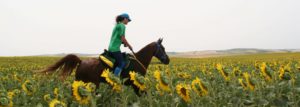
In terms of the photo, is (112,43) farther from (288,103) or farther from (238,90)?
(288,103)

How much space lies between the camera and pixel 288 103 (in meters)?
7.69

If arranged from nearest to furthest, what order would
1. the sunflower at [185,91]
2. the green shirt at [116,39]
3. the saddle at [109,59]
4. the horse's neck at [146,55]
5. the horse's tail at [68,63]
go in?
the sunflower at [185,91], the green shirt at [116,39], the saddle at [109,59], the horse's tail at [68,63], the horse's neck at [146,55]

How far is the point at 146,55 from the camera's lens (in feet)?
42.2

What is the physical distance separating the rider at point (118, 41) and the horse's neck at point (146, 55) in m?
0.91

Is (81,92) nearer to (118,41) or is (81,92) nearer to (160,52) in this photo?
(118,41)

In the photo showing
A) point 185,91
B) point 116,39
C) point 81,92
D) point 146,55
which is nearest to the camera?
point 81,92

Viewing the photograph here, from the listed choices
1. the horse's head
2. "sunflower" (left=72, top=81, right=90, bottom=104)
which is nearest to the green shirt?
the horse's head

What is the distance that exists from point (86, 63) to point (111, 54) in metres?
0.67

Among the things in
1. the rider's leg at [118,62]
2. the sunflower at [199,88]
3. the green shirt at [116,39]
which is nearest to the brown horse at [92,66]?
the rider's leg at [118,62]

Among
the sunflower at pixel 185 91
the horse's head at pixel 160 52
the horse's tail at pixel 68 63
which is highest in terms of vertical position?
the horse's head at pixel 160 52

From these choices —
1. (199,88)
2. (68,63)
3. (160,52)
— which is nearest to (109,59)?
(68,63)

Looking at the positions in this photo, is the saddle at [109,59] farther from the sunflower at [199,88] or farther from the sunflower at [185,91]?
the sunflower at [185,91]

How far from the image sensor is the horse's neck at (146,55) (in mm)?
12750

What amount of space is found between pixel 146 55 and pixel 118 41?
1311 millimetres
